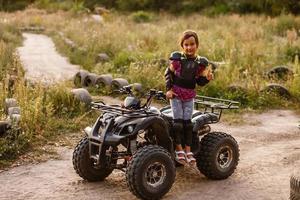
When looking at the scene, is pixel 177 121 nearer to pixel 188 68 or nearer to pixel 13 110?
pixel 188 68

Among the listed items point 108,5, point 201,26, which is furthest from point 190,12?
point 201,26

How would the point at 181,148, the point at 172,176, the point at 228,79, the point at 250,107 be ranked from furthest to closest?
the point at 228,79 → the point at 250,107 → the point at 181,148 → the point at 172,176

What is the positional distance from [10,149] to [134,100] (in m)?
2.19

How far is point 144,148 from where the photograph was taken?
19.0 ft

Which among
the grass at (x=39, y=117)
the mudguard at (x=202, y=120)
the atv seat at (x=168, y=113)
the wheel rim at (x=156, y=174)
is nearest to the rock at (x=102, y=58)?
the grass at (x=39, y=117)

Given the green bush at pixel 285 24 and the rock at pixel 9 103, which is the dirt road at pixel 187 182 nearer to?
the rock at pixel 9 103

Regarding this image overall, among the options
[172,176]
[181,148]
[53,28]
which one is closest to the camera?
[172,176]

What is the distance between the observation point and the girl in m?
6.38

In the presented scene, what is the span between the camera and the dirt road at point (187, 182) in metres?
6.14

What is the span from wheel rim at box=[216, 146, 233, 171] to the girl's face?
116 cm

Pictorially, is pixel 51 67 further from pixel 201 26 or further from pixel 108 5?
pixel 108 5

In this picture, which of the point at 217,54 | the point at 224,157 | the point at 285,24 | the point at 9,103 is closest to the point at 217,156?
the point at 224,157

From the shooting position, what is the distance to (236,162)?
22.3ft

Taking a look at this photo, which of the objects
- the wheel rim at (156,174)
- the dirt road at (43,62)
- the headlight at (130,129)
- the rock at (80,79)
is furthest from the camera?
the dirt road at (43,62)
